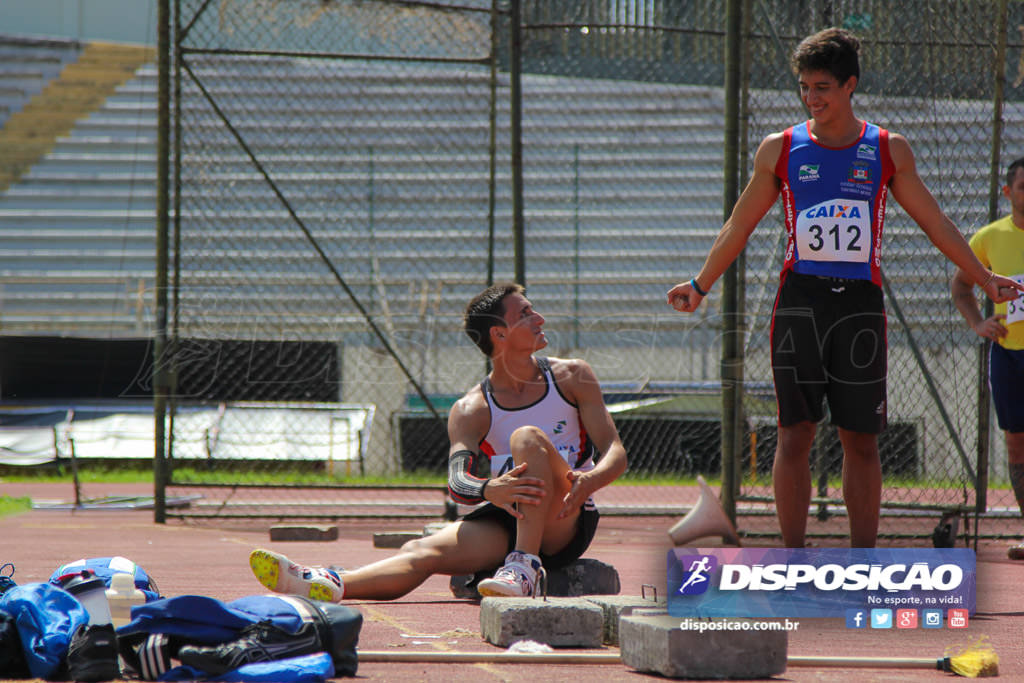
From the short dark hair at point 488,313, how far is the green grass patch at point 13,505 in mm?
5649

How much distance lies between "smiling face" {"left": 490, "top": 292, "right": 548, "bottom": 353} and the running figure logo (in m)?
1.87

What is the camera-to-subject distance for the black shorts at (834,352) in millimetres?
4492

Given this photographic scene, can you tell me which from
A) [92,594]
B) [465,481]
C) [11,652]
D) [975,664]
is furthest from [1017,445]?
[11,652]

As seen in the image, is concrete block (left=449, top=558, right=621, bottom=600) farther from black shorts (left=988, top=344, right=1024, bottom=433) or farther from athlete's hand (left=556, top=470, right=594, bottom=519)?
black shorts (left=988, top=344, right=1024, bottom=433)

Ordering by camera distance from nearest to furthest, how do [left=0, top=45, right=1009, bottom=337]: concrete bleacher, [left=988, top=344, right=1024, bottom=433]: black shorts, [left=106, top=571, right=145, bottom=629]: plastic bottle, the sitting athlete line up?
1. [left=106, top=571, right=145, bottom=629]: plastic bottle
2. the sitting athlete
3. [left=988, top=344, right=1024, bottom=433]: black shorts
4. [left=0, top=45, right=1009, bottom=337]: concrete bleacher

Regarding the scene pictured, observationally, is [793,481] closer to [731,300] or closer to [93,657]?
[731,300]

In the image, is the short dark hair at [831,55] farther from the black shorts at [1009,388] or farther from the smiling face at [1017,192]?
the black shorts at [1009,388]

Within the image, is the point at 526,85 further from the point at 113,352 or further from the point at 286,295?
the point at 113,352

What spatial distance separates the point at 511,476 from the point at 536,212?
11.8 meters

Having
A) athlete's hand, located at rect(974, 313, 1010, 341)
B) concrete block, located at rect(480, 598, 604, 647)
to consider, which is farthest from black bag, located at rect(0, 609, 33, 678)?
athlete's hand, located at rect(974, 313, 1010, 341)

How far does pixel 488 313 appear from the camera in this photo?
16.5ft

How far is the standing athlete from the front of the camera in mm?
4508

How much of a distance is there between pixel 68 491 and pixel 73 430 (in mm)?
1206

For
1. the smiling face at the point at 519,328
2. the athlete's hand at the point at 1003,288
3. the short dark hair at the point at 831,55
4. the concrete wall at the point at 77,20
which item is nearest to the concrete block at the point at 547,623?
the smiling face at the point at 519,328
